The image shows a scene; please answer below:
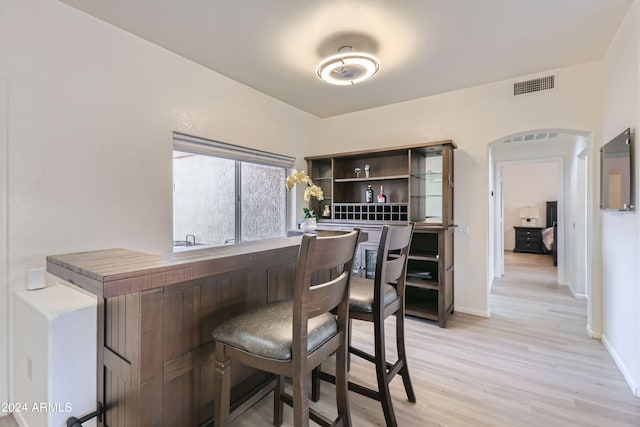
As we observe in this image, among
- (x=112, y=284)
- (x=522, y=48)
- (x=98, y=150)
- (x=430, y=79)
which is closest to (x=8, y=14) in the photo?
(x=98, y=150)

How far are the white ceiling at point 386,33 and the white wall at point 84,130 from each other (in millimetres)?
224

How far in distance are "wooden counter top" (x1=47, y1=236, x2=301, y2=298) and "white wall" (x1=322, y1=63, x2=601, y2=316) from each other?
299 cm

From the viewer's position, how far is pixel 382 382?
1726 millimetres

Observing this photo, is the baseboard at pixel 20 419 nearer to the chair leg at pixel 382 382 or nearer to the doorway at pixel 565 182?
the chair leg at pixel 382 382

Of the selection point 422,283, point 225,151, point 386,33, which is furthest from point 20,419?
point 386,33

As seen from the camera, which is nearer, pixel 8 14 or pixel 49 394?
pixel 49 394

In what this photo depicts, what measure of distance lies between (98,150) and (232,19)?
143 centimetres

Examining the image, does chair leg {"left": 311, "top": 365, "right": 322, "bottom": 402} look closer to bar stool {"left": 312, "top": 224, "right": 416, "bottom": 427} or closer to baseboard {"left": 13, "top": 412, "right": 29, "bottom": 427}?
bar stool {"left": 312, "top": 224, "right": 416, "bottom": 427}

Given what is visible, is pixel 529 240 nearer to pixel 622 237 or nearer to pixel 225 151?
pixel 622 237

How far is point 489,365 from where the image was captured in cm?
246

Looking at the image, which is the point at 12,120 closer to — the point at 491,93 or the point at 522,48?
the point at 522,48

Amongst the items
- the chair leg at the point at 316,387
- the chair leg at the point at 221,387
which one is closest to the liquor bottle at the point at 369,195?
the chair leg at the point at 316,387

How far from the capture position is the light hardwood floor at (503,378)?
184 cm

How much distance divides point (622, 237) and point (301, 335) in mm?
2782
